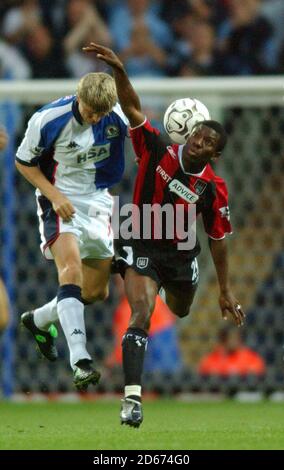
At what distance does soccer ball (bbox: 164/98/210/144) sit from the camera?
23.5 ft

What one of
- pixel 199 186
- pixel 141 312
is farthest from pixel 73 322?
pixel 199 186

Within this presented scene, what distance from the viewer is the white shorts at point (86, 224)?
7465mm

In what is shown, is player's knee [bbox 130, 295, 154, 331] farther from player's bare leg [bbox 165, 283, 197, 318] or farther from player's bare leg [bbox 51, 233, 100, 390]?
player's bare leg [bbox 165, 283, 197, 318]

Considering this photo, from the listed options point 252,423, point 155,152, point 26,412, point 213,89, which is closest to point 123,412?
point 252,423

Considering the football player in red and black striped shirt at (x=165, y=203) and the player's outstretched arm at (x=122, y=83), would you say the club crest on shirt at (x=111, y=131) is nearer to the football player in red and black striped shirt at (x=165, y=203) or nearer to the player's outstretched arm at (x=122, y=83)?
the football player in red and black striped shirt at (x=165, y=203)

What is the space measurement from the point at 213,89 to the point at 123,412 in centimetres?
431

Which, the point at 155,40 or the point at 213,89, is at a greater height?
the point at 155,40

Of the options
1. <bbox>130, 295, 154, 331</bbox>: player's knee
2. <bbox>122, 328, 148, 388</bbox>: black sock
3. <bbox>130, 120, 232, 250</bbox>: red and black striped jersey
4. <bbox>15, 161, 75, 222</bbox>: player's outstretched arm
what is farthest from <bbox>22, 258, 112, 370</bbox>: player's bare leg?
<bbox>122, 328, 148, 388</bbox>: black sock

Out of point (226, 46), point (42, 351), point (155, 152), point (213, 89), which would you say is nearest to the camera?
point (155, 152)

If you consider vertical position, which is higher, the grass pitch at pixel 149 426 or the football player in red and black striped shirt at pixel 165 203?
the football player in red and black striped shirt at pixel 165 203

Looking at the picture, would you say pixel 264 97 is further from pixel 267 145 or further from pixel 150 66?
pixel 150 66

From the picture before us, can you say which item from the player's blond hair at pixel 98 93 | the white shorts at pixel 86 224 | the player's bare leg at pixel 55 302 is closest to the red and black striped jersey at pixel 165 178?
the player's blond hair at pixel 98 93

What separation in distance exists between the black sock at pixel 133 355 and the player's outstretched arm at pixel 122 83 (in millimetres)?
1225

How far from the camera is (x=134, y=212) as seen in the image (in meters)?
7.12
